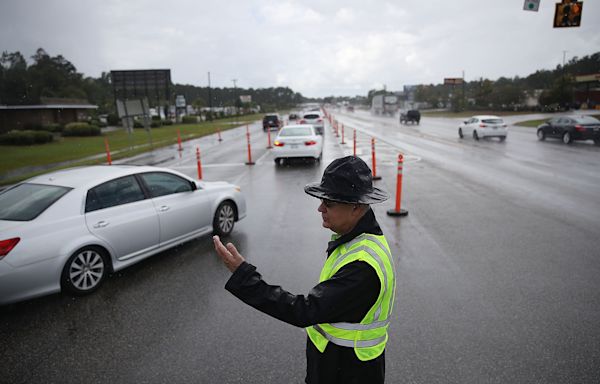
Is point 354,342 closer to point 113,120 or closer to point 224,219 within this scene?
point 224,219

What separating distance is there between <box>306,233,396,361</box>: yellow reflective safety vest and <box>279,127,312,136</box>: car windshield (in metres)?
15.4

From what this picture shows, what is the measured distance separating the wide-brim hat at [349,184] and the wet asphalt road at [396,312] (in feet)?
7.18

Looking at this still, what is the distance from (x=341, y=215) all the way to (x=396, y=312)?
2.95 m

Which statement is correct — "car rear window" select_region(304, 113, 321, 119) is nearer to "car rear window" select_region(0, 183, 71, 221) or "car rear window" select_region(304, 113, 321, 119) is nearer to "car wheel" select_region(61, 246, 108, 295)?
"car rear window" select_region(0, 183, 71, 221)

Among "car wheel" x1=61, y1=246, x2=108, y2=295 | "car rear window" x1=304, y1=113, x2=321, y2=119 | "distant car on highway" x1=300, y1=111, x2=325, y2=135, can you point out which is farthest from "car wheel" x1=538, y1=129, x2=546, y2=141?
"car wheel" x1=61, y1=246, x2=108, y2=295

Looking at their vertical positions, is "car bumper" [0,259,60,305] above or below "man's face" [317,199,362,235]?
below

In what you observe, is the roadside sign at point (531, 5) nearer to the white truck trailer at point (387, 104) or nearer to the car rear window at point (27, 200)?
the car rear window at point (27, 200)

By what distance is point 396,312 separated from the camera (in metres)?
4.50

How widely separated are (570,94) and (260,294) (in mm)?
71880

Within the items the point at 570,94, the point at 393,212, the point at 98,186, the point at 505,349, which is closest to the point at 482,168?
the point at 393,212

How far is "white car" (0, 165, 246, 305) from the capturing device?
4578mm

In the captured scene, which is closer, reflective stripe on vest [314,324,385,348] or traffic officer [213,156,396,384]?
traffic officer [213,156,396,384]

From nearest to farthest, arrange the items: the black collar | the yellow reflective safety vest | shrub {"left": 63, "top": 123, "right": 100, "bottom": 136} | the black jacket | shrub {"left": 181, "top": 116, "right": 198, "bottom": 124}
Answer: the black jacket
the yellow reflective safety vest
the black collar
shrub {"left": 63, "top": 123, "right": 100, "bottom": 136}
shrub {"left": 181, "top": 116, "right": 198, "bottom": 124}

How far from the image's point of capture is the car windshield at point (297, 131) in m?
17.1
